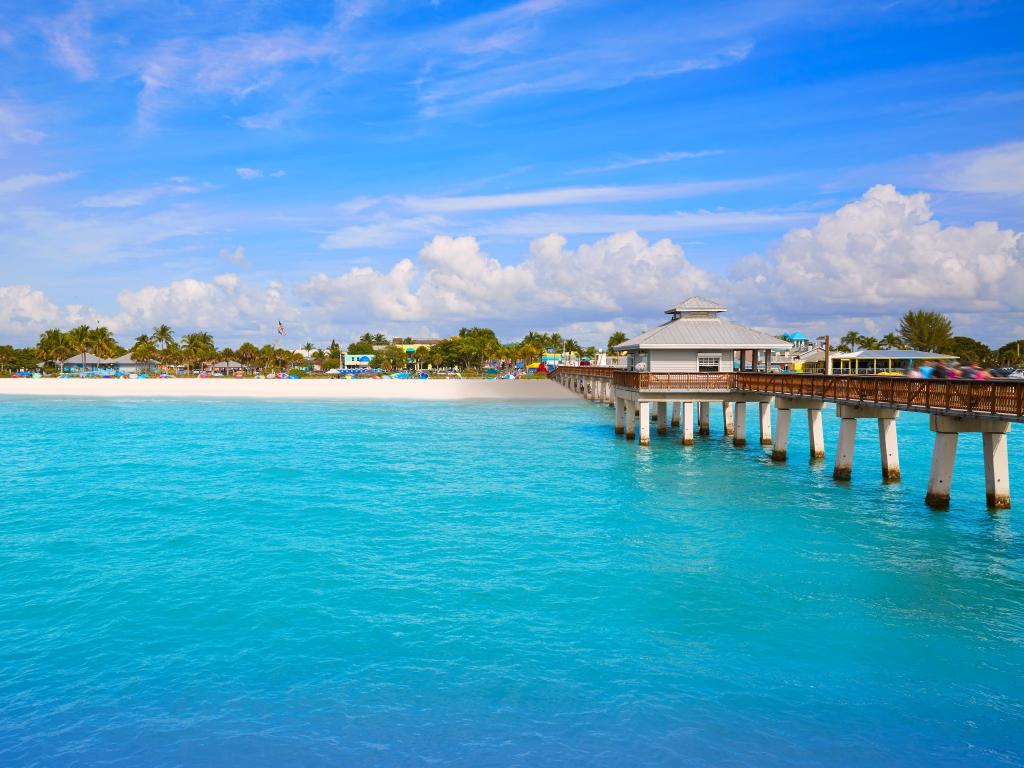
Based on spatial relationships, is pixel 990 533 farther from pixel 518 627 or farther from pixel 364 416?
pixel 364 416

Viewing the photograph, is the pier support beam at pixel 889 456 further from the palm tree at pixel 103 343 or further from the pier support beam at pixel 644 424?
the palm tree at pixel 103 343

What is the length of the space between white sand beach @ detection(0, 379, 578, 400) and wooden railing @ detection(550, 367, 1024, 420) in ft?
189

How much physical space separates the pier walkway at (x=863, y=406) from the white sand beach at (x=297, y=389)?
52.5 meters

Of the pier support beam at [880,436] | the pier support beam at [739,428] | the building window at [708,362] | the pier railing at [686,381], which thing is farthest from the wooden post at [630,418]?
the pier support beam at [880,436]

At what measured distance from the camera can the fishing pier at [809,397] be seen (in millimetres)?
23328

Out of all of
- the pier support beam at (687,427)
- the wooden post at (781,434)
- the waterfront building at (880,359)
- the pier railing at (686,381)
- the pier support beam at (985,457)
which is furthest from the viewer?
the waterfront building at (880,359)

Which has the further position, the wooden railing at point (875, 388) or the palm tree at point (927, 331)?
the palm tree at point (927, 331)

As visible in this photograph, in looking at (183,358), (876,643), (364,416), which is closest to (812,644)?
(876,643)

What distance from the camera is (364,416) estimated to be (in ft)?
240

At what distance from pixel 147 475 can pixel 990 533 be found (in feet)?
119

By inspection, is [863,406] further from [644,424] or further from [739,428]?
[644,424]

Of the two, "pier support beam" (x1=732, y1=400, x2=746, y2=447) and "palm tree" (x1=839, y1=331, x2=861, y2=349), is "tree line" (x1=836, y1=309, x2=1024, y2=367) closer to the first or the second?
"palm tree" (x1=839, y1=331, x2=861, y2=349)

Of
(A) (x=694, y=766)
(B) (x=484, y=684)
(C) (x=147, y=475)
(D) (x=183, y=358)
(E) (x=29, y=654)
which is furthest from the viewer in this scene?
(D) (x=183, y=358)

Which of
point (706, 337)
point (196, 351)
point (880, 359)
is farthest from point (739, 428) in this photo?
point (196, 351)
